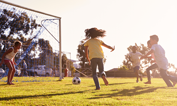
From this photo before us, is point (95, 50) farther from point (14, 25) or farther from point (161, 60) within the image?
point (14, 25)

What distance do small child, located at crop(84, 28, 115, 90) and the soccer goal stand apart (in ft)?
19.6

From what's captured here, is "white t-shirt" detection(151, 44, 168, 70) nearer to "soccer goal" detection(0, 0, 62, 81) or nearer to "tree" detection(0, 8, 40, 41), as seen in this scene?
"soccer goal" detection(0, 0, 62, 81)

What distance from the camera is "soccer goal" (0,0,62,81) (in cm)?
1127

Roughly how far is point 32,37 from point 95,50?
12.7 m

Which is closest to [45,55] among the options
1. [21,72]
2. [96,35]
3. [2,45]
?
[21,72]

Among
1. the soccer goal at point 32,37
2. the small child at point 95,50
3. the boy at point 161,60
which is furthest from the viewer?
the soccer goal at point 32,37

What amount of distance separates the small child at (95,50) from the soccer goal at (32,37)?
19.6ft

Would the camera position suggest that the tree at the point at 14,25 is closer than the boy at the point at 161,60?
No

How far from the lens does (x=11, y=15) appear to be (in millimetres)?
13828

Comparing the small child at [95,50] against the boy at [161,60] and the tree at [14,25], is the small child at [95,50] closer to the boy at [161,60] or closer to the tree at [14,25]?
the boy at [161,60]

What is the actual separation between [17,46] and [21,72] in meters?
11.4

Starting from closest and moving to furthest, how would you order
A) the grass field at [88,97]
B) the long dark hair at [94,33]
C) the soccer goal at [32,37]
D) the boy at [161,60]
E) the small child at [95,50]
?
the grass field at [88,97] < the small child at [95,50] < the long dark hair at [94,33] < the boy at [161,60] < the soccer goal at [32,37]

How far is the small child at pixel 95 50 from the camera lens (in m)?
5.14

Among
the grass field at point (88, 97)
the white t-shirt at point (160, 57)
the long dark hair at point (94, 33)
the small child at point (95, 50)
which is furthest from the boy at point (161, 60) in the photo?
the long dark hair at point (94, 33)
